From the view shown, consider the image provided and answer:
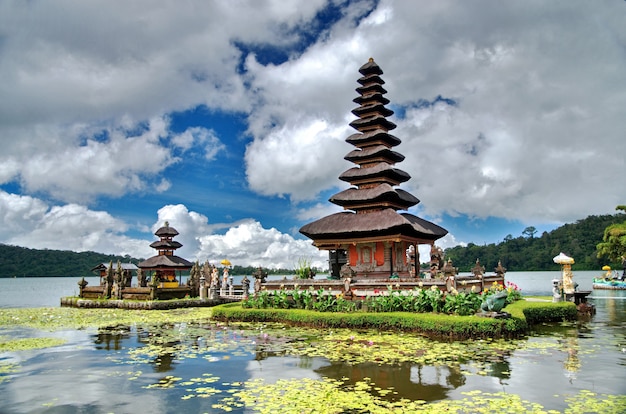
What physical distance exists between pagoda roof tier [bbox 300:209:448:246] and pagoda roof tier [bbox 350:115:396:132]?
6646mm

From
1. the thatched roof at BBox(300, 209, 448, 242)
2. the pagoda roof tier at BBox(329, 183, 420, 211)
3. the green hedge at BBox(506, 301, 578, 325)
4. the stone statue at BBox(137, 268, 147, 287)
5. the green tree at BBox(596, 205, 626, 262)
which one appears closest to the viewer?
the green hedge at BBox(506, 301, 578, 325)

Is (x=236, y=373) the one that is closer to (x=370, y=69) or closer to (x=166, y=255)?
(x=370, y=69)

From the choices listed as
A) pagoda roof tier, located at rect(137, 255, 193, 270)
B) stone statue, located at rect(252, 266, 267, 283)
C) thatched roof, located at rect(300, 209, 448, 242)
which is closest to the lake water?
stone statue, located at rect(252, 266, 267, 283)

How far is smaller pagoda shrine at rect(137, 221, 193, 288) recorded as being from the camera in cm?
3897

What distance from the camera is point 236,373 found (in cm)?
1109

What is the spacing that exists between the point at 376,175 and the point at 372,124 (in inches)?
169

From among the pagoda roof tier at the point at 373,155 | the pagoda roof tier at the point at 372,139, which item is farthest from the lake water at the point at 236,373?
the pagoda roof tier at the point at 372,139

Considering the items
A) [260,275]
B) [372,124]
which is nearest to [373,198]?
[372,124]

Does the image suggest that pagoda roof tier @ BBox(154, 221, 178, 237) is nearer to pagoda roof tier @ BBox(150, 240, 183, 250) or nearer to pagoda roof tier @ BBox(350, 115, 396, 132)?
pagoda roof tier @ BBox(150, 240, 183, 250)

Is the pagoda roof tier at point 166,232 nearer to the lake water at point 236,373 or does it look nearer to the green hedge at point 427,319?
the green hedge at point 427,319

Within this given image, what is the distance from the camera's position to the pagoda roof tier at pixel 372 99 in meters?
32.1

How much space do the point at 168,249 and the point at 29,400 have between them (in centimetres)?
3282

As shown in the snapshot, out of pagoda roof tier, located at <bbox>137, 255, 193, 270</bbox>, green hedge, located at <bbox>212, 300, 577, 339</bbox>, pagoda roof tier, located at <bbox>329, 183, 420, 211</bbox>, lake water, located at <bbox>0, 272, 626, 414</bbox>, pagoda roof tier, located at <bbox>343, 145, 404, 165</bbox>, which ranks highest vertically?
pagoda roof tier, located at <bbox>343, 145, 404, 165</bbox>

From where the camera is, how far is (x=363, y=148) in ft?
104
